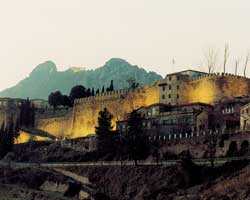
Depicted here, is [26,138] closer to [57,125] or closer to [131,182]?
[57,125]

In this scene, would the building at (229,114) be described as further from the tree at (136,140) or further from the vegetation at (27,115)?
the vegetation at (27,115)

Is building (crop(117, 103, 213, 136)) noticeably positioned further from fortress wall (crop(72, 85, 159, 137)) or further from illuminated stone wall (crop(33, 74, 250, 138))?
fortress wall (crop(72, 85, 159, 137))

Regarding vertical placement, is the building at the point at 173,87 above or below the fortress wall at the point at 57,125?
above

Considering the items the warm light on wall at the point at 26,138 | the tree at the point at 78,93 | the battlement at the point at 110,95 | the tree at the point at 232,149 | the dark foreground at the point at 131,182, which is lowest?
the dark foreground at the point at 131,182

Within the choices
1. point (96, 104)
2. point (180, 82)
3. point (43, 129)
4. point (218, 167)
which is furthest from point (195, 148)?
point (43, 129)

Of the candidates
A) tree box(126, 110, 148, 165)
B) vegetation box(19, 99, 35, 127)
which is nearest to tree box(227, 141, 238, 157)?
tree box(126, 110, 148, 165)

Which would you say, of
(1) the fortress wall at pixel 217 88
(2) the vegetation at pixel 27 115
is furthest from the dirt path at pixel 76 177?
(2) the vegetation at pixel 27 115

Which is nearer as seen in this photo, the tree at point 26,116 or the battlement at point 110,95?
the battlement at point 110,95

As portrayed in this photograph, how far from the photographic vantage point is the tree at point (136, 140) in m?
77.1

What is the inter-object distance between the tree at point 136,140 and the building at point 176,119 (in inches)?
228

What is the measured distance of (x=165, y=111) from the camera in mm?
94688

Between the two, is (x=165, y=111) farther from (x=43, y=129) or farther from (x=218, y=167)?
(x=43, y=129)

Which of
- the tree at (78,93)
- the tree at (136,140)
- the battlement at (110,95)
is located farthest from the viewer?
the tree at (78,93)

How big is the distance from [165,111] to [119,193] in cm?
2429
